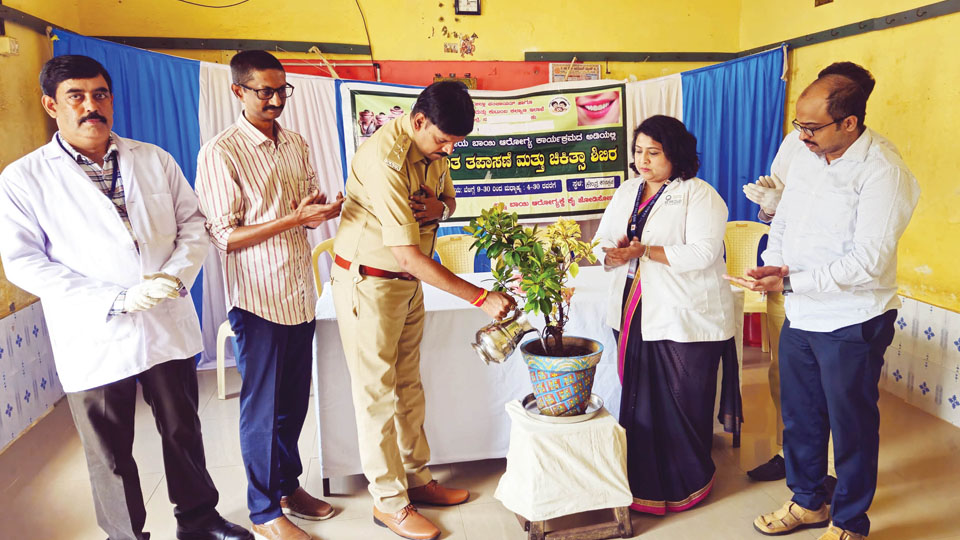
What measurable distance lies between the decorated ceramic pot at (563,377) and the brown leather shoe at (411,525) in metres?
0.61

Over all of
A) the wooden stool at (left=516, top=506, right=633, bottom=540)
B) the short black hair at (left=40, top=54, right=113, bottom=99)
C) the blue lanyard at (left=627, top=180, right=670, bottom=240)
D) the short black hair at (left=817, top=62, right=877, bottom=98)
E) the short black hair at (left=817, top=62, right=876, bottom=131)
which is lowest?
the wooden stool at (left=516, top=506, right=633, bottom=540)

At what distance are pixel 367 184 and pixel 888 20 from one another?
3.36 meters

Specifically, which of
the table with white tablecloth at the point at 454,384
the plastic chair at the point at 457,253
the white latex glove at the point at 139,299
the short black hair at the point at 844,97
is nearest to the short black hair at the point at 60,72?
the white latex glove at the point at 139,299

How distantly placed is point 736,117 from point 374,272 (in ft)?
12.1

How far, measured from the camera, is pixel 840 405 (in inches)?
78.8

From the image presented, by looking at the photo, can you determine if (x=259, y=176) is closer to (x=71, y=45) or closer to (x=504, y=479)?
(x=504, y=479)

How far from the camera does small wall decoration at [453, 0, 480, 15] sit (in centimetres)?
453

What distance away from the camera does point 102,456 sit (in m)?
1.92

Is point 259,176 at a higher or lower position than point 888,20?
lower

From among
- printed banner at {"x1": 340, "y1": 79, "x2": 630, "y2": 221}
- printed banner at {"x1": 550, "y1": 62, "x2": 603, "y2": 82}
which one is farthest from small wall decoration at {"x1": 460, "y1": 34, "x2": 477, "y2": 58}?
printed banner at {"x1": 550, "y1": 62, "x2": 603, "y2": 82}

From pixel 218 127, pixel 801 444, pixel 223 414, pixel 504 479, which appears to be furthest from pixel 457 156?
pixel 801 444

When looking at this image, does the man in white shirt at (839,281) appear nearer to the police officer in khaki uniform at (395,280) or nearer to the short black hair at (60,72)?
the police officer in khaki uniform at (395,280)

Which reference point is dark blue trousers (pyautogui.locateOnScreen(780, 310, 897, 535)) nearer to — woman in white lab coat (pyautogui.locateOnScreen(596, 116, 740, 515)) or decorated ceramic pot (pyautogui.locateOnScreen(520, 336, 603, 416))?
woman in white lab coat (pyautogui.locateOnScreen(596, 116, 740, 515))

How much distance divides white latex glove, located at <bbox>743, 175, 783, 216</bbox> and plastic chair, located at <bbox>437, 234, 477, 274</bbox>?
1.87 metres
